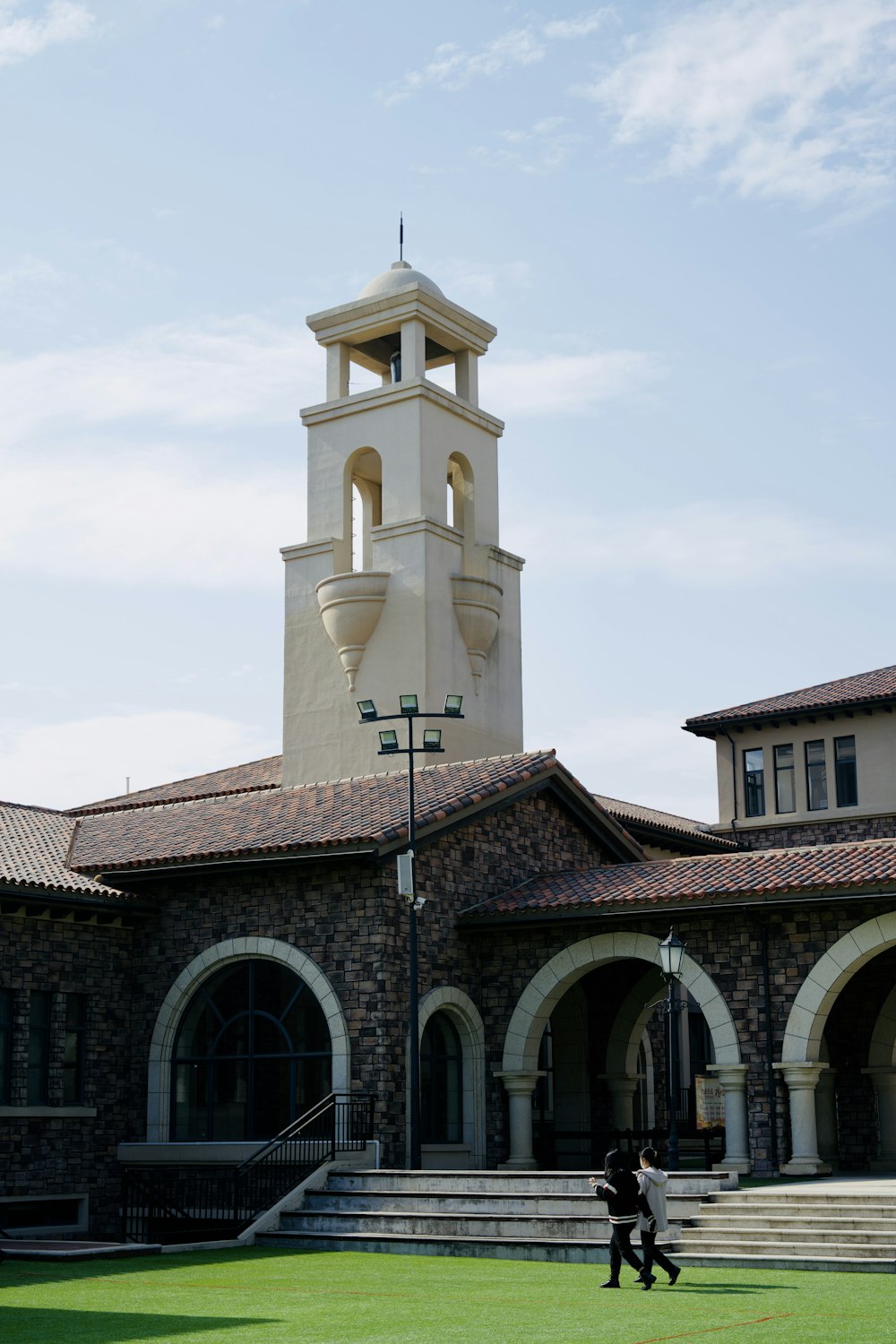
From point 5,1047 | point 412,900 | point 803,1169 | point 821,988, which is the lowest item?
point 803,1169

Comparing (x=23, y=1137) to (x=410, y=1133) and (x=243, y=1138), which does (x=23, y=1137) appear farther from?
(x=410, y=1133)

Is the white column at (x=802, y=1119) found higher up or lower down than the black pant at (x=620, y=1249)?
higher up

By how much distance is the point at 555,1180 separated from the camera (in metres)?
20.0

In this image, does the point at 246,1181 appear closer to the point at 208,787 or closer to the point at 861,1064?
the point at 861,1064

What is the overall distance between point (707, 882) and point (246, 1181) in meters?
7.99

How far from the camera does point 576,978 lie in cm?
2598

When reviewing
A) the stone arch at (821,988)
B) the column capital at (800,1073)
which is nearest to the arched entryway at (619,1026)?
the column capital at (800,1073)

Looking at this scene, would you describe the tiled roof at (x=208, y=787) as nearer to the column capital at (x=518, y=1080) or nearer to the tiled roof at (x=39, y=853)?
the tiled roof at (x=39, y=853)

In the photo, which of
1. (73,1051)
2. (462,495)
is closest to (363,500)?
(462,495)

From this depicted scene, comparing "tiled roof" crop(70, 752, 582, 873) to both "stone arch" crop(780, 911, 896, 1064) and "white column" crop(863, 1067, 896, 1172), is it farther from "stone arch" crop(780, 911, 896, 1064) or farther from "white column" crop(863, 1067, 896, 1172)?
"white column" crop(863, 1067, 896, 1172)

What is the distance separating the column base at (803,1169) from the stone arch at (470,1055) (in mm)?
5208

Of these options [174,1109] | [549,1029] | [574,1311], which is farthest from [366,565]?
[574,1311]

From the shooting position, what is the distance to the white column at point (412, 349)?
39.3 metres

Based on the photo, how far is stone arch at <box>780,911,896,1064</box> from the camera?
23.1 meters
